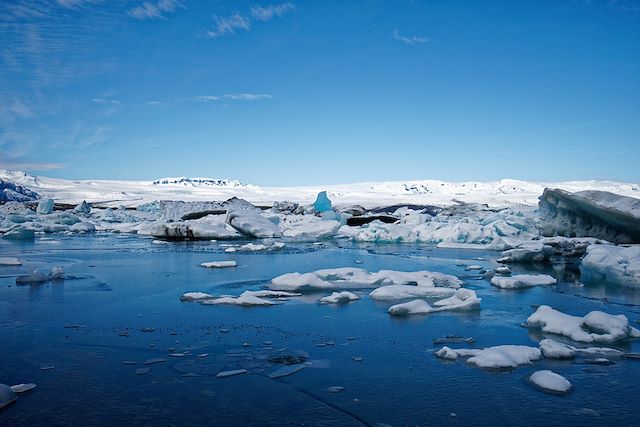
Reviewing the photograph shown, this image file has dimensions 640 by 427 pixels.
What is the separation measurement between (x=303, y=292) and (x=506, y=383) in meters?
3.52

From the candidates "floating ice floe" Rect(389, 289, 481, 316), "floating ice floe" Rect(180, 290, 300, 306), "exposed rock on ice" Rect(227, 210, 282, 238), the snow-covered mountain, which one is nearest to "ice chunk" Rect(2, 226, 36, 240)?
"exposed rock on ice" Rect(227, 210, 282, 238)

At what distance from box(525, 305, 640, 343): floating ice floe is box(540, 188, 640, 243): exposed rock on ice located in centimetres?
542

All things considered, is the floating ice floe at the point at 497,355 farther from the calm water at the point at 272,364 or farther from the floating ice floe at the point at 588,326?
the floating ice floe at the point at 588,326

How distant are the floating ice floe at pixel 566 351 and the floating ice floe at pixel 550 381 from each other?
0.51 m

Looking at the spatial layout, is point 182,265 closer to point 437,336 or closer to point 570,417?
point 437,336

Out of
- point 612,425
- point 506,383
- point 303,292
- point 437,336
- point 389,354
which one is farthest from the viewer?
point 303,292

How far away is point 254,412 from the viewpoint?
2742 mm

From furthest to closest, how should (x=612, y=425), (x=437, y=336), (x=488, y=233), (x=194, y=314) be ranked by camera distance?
(x=488, y=233) < (x=194, y=314) < (x=437, y=336) < (x=612, y=425)

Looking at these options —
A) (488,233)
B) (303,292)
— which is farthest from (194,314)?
(488,233)

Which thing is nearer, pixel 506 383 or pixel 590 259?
pixel 506 383

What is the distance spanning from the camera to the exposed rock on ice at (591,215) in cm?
936

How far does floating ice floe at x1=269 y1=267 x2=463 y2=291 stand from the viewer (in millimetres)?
6661

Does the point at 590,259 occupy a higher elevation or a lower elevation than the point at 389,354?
higher

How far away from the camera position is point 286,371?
3.41 metres
